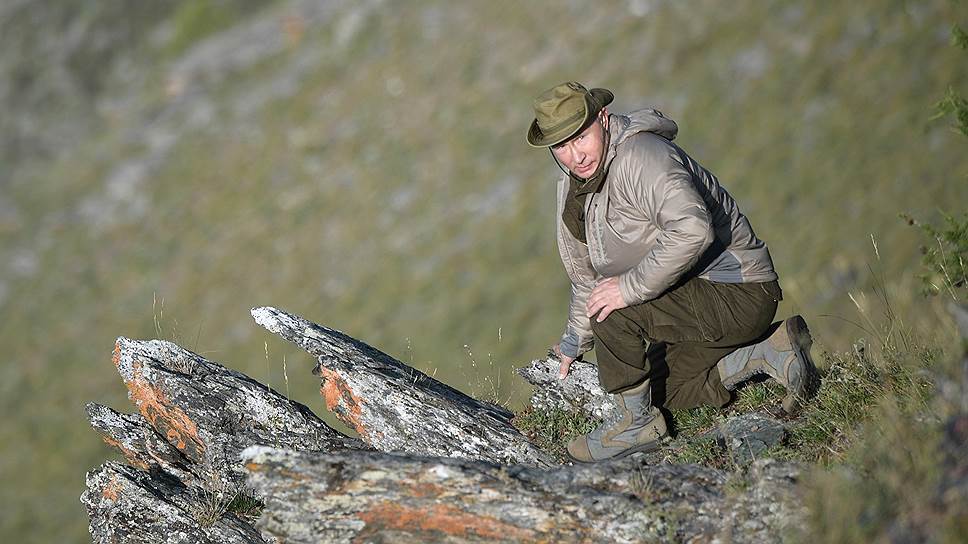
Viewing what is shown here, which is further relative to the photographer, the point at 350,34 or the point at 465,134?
the point at 350,34

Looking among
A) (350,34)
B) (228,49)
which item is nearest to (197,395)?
(350,34)

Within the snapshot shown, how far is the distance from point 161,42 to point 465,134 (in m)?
22.5

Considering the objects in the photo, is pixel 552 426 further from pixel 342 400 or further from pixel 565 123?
pixel 565 123

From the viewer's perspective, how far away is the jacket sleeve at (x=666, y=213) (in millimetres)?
5691

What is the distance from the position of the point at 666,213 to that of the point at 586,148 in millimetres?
692

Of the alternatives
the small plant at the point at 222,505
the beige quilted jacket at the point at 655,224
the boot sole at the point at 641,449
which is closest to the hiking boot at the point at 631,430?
the boot sole at the point at 641,449

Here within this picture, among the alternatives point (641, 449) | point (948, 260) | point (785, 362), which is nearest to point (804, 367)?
point (785, 362)

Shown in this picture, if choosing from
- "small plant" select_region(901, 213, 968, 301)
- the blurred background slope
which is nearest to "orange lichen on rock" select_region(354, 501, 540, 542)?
"small plant" select_region(901, 213, 968, 301)

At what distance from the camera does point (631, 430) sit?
21.2 ft

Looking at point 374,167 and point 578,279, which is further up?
point 374,167

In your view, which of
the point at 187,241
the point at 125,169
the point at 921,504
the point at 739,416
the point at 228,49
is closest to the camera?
the point at 921,504

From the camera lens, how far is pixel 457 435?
6859mm

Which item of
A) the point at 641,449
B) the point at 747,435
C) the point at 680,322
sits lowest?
the point at 747,435

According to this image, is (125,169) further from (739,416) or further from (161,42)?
(739,416)
